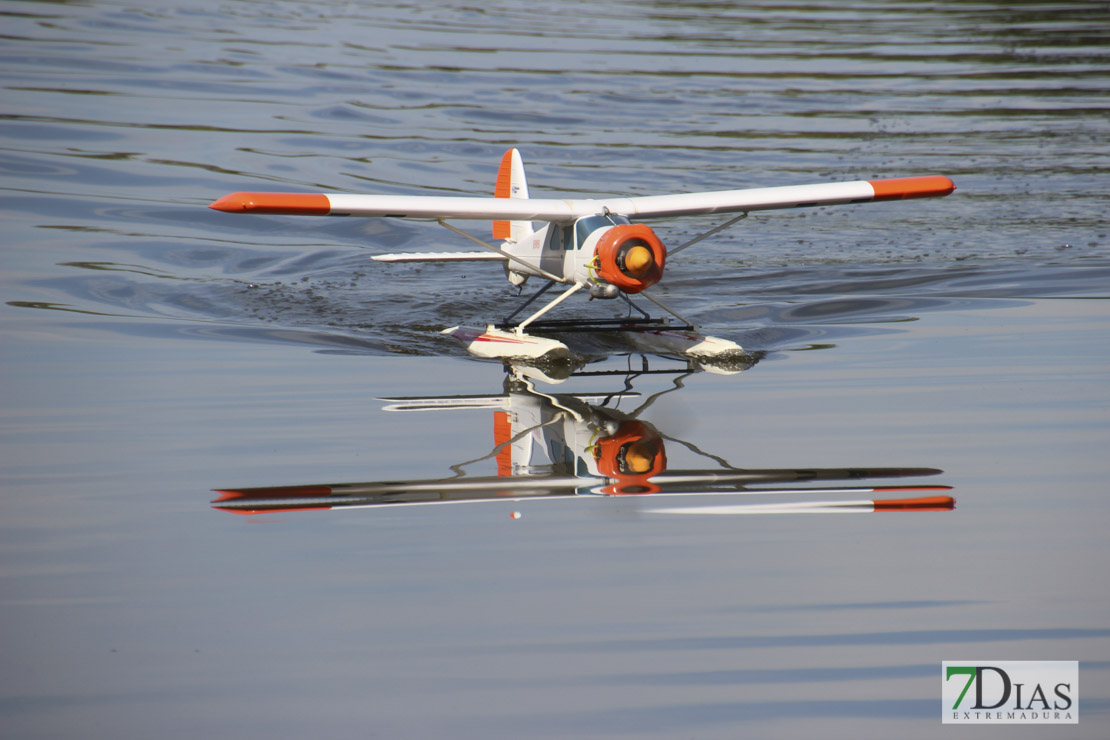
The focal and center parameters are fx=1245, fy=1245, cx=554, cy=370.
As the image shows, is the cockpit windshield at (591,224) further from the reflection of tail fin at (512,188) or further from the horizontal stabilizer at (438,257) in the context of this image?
the reflection of tail fin at (512,188)

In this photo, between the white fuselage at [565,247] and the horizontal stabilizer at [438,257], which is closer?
the white fuselage at [565,247]

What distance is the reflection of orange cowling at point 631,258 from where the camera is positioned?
355 inches

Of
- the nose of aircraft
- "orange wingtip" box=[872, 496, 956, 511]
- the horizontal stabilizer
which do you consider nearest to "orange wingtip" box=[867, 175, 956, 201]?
the nose of aircraft

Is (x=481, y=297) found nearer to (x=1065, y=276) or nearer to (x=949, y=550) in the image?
(x=1065, y=276)

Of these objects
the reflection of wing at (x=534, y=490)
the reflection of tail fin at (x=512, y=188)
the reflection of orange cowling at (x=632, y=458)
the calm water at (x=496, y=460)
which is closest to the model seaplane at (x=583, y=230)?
the reflection of tail fin at (x=512, y=188)

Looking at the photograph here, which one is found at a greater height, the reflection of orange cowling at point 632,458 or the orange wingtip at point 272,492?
the reflection of orange cowling at point 632,458

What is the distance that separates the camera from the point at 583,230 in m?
→ 9.67

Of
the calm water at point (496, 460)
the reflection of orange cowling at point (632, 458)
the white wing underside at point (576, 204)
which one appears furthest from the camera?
the white wing underside at point (576, 204)

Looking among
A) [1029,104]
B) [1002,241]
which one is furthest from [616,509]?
[1029,104]

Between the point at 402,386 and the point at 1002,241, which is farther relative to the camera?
the point at 1002,241

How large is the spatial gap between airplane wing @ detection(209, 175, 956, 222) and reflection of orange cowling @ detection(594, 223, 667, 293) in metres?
0.71

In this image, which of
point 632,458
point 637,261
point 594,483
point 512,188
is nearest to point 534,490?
point 594,483

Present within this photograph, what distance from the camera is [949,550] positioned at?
18.1ft

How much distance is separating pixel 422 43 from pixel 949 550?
105ft
